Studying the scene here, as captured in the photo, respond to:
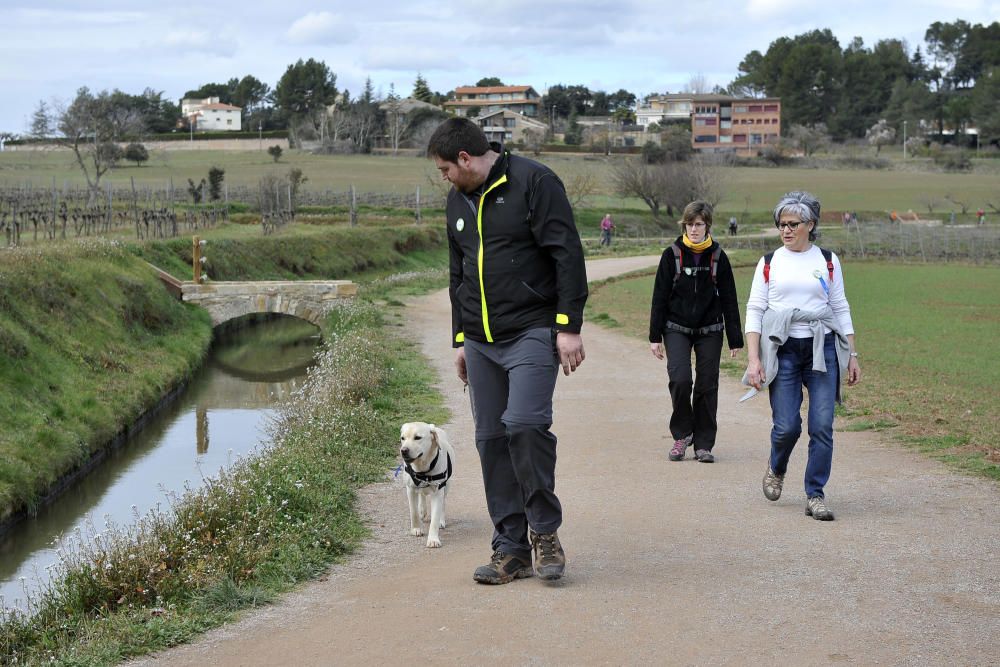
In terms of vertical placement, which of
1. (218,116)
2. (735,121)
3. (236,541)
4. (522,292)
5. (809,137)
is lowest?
(236,541)

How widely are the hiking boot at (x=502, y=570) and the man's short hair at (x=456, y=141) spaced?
6.91 feet

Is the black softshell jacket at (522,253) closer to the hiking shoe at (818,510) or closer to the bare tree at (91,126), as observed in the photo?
the hiking shoe at (818,510)

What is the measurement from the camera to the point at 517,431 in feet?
20.0

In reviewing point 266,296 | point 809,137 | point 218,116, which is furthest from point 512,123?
point 266,296

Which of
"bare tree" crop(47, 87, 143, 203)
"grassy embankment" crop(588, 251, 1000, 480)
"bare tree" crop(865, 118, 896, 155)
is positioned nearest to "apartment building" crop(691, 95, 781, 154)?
"bare tree" crop(865, 118, 896, 155)

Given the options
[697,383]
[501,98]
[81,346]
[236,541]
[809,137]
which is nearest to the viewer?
[236,541]

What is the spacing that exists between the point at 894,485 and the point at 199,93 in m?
176

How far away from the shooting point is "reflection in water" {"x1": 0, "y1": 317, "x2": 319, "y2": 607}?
1234 cm

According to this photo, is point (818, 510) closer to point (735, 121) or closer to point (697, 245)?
point (697, 245)

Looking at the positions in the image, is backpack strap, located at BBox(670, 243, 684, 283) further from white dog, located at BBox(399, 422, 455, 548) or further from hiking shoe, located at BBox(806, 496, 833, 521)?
white dog, located at BBox(399, 422, 455, 548)

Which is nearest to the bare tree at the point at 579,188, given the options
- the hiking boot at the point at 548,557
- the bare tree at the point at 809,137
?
the bare tree at the point at 809,137

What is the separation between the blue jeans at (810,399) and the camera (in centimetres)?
777

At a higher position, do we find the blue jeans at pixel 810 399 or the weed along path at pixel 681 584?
the blue jeans at pixel 810 399

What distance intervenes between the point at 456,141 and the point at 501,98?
16725 centimetres
